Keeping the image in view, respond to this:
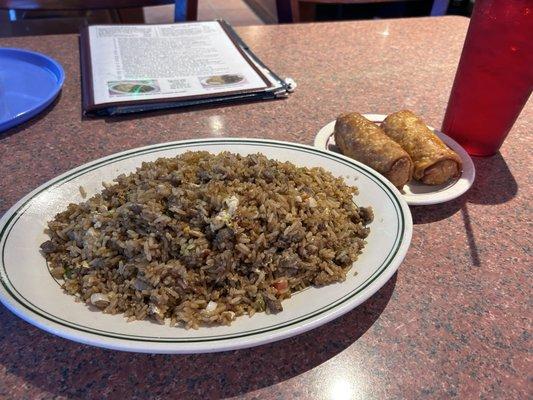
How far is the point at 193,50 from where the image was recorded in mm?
Result: 1580

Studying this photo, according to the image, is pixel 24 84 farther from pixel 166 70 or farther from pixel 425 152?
pixel 425 152

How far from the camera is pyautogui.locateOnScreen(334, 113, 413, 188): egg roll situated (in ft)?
3.15

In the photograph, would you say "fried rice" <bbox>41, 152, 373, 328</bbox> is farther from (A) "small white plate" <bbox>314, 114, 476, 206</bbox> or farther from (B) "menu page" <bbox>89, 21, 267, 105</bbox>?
(B) "menu page" <bbox>89, 21, 267, 105</bbox>

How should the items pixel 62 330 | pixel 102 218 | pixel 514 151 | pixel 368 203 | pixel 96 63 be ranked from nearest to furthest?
pixel 62 330
pixel 102 218
pixel 368 203
pixel 514 151
pixel 96 63

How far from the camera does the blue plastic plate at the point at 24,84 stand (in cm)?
122

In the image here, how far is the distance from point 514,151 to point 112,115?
1102 millimetres

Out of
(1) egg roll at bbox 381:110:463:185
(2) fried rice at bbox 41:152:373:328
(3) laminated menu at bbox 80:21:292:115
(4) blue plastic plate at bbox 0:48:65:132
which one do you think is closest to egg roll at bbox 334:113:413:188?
(1) egg roll at bbox 381:110:463:185

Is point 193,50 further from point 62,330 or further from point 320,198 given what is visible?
point 62,330

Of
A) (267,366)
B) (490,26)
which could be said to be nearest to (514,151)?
(490,26)

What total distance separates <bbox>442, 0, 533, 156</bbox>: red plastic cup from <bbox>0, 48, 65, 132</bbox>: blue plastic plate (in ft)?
3.65

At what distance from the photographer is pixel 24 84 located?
1.37 m

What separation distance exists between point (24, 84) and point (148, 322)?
3.50 feet

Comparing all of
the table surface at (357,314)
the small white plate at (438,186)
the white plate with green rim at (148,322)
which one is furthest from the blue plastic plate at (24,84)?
the small white plate at (438,186)


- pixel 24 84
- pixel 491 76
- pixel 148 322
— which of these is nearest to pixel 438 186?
pixel 491 76
